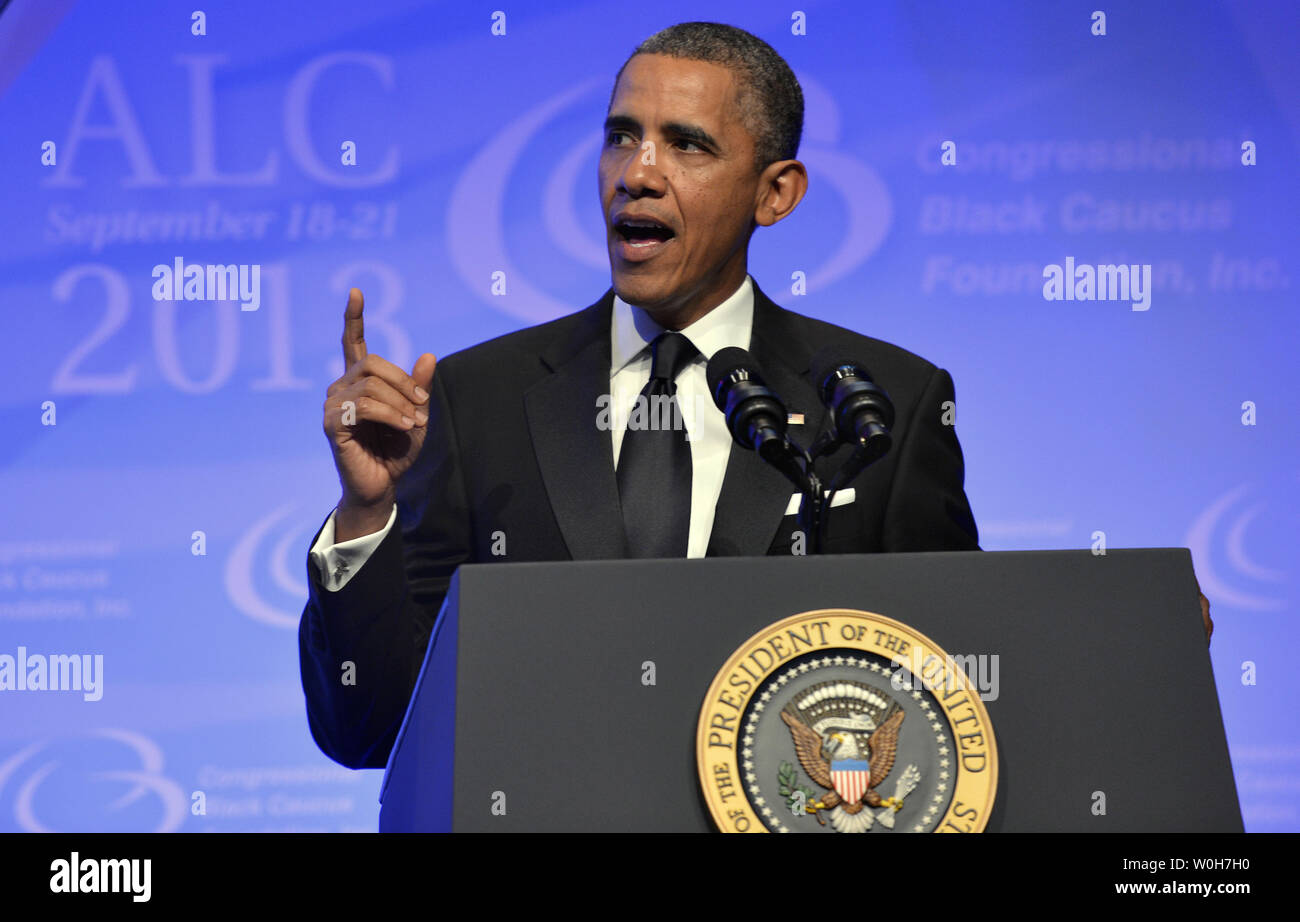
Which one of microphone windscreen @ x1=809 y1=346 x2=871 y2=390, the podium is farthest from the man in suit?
the podium

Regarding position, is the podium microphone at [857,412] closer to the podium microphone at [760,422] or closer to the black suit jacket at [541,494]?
the podium microphone at [760,422]

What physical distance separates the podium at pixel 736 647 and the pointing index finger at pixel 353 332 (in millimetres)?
606

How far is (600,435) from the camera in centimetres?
→ 224

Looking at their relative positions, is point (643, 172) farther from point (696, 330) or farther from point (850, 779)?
point (850, 779)

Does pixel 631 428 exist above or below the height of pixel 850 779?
above

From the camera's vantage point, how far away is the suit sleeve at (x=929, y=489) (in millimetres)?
2227

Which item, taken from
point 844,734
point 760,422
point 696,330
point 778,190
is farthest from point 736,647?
point 778,190

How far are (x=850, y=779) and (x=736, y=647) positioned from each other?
0.18 metres

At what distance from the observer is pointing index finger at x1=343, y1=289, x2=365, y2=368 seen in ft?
6.52

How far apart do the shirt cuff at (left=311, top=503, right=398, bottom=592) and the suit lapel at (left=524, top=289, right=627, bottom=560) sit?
0.33 metres

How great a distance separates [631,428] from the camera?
89.1 inches

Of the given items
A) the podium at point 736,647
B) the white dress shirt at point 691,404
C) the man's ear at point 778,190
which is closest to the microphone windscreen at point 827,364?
the podium at point 736,647

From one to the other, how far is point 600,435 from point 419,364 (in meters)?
0.44

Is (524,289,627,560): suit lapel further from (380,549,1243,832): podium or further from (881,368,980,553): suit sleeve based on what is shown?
(380,549,1243,832): podium
